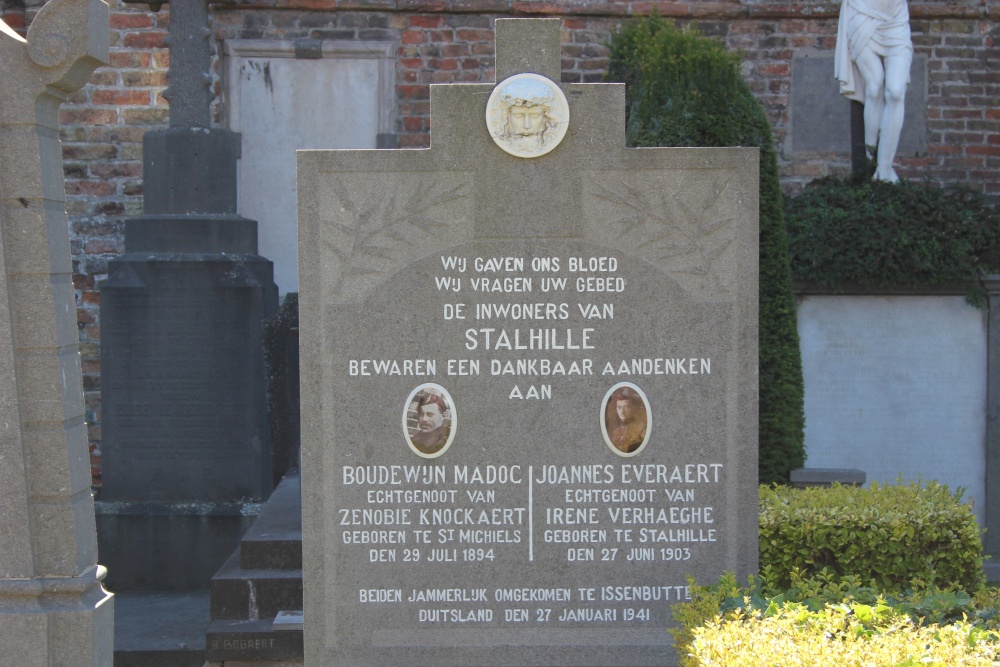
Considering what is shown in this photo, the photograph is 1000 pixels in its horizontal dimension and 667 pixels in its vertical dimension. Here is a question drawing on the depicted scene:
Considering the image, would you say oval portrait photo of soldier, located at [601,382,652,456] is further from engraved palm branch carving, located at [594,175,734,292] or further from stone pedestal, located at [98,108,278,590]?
stone pedestal, located at [98,108,278,590]

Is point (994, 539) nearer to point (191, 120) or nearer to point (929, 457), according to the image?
point (929, 457)

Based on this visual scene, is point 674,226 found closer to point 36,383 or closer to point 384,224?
point 384,224

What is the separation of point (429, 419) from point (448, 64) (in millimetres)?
A: 5242

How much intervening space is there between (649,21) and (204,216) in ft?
11.4

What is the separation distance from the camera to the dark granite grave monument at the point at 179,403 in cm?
625

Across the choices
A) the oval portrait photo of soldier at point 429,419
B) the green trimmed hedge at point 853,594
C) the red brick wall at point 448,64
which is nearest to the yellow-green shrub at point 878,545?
the green trimmed hedge at point 853,594

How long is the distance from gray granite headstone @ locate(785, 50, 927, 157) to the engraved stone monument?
20.6ft

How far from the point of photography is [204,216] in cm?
648

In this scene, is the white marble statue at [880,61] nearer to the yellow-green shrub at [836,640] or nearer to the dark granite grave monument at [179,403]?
the dark granite grave monument at [179,403]

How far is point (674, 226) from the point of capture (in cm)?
366

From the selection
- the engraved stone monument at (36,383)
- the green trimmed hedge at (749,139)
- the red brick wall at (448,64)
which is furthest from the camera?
the red brick wall at (448,64)
